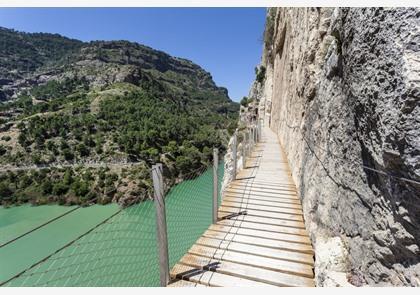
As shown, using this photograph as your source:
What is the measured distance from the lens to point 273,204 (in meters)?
5.12

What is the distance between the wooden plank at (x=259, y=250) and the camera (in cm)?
331

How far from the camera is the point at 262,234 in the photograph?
3.97 metres

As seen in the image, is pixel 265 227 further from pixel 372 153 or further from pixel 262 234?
pixel 372 153

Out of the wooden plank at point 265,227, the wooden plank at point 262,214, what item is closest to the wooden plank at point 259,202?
the wooden plank at point 262,214

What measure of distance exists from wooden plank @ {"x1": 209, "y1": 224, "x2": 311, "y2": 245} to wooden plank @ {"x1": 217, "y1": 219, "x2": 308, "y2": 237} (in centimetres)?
9

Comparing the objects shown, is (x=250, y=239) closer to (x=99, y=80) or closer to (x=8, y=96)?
(x=99, y=80)

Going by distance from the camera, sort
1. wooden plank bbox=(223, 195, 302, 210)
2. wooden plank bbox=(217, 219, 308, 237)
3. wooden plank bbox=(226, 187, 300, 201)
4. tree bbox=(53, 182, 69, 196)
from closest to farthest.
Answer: wooden plank bbox=(217, 219, 308, 237)
wooden plank bbox=(223, 195, 302, 210)
wooden plank bbox=(226, 187, 300, 201)
tree bbox=(53, 182, 69, 196)

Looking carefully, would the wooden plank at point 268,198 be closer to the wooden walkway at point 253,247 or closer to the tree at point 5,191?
the wooden walkway at point 253,247

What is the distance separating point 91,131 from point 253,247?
59.0 meters

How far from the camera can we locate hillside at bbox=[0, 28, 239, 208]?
43.3 metres

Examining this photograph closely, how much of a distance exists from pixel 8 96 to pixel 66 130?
63.8 meters

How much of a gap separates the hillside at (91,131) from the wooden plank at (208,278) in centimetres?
661

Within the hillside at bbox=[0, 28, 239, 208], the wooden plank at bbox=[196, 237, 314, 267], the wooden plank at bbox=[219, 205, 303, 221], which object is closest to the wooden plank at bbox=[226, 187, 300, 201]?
the wooden plank at bbox=[219, 205, 303, 221]

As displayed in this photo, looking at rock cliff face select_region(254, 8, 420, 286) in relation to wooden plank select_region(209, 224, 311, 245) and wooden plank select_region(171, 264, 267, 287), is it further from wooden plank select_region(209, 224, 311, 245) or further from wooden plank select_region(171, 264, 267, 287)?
wooden plank select_region(171, 264, 267, 287)
